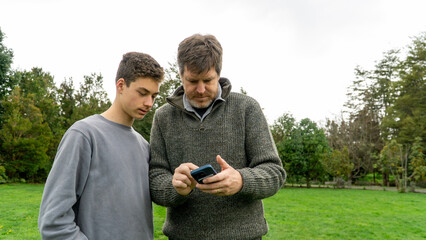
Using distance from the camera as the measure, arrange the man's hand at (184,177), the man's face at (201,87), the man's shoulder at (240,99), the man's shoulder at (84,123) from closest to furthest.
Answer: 1. the man's hand at (184,177)
2. the man's shoulder at (84,123)
3. the man's face at (201,87)
4. the man's shoulder at (240,99)

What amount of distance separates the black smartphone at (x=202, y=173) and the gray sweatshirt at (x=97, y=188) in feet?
1.87

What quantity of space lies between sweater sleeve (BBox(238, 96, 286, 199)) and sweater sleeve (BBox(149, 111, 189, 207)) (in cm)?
46

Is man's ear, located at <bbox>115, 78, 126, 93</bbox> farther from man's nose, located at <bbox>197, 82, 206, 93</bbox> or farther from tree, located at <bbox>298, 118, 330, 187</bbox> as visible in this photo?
tree, located at <bbox>298, 118, 330, 187</bbox>

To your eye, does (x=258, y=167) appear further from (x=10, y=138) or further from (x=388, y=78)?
(x=388, y=78)

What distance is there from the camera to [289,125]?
A: 3206 cm

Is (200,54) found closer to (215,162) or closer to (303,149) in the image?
(215,162)

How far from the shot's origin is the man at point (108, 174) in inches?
72.9

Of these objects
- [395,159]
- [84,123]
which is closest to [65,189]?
[84,123]

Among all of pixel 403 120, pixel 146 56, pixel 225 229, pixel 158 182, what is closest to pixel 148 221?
pixel 158 182

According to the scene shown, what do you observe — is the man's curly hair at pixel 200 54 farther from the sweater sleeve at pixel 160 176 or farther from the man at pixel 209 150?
the sweater sleeve at pixel 160 176

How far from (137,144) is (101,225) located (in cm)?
61

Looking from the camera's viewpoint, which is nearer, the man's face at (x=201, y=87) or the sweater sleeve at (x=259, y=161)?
the sweater sleeve at (x=259, y=161)

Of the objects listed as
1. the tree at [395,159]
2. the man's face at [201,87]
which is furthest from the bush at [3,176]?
the tree at [395,159]

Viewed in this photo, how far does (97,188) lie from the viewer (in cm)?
203
